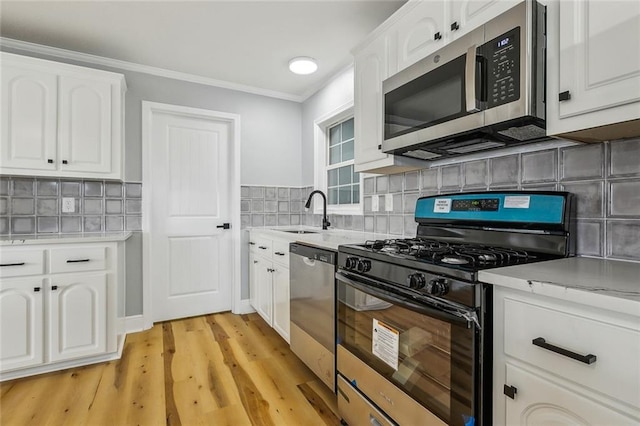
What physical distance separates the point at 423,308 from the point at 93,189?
9.52 feet

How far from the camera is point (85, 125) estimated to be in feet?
8.21

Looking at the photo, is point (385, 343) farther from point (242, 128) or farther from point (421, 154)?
point (242, 128)

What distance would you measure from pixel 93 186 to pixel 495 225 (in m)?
3.08

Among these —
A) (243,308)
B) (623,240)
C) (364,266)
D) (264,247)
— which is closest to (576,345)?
(623,240)

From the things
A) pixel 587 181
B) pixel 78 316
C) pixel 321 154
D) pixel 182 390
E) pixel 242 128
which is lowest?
pixel 182 390

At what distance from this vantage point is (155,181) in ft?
10.2

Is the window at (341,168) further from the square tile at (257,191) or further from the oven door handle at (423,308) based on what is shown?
the oven door handle at (423,308)

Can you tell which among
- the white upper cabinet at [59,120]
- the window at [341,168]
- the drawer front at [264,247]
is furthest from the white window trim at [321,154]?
the white upper cabinet at [59,120]

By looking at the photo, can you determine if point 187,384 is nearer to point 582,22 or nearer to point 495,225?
point 495,225

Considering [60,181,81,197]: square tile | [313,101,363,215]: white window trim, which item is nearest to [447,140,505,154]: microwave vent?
[313,101,363,215]: white window trim

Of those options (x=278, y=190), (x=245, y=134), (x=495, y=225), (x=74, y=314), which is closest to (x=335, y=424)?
(x=495, y=225)

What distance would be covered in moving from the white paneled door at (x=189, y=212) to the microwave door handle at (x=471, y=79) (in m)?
2.63

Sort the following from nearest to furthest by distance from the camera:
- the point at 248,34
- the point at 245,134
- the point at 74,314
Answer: the point at 74,314 < the point at 248,34 < the point at 245,134

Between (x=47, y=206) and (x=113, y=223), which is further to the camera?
(x=113, y=223)
